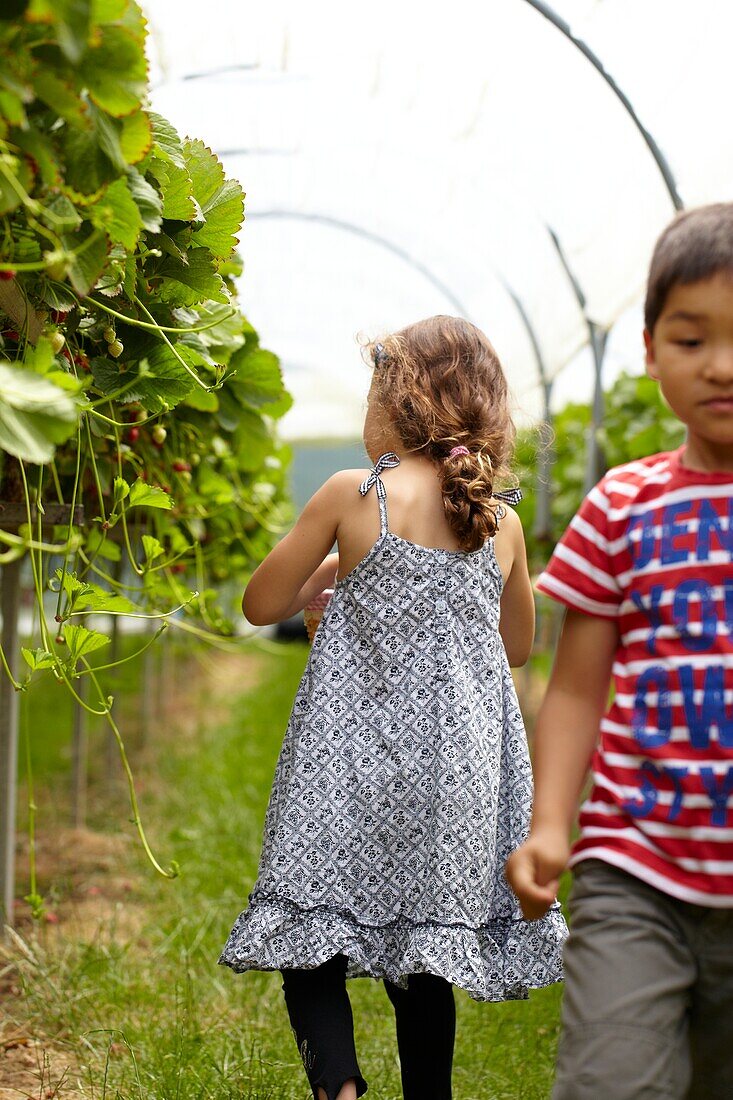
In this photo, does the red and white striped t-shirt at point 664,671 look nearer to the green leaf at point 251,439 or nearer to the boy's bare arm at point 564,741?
the boy's bare arm at point 564,741

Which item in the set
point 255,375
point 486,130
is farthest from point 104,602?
point 486,130

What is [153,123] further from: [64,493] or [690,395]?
[64,493]

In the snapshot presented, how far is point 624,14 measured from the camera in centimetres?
394

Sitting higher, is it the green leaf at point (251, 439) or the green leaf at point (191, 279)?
the green leaf at point (251, 439)

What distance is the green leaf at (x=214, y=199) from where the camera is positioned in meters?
1.74

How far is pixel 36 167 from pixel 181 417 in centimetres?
143

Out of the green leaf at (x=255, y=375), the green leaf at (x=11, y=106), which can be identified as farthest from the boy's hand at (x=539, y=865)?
the green leaf at (x=255, y=375)

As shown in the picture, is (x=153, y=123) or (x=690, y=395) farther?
(x=153, y=123)

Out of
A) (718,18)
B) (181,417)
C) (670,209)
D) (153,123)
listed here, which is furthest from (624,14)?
(153,123)

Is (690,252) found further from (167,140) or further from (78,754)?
(78,754)

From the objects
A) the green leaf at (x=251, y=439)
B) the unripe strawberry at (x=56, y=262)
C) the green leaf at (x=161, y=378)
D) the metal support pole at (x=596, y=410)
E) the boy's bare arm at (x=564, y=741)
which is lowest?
the boy's bare arm at (x=564, y=741)

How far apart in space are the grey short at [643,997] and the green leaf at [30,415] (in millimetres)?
742

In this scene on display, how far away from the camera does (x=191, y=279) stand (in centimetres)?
174

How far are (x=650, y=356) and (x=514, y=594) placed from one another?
2.61ft
